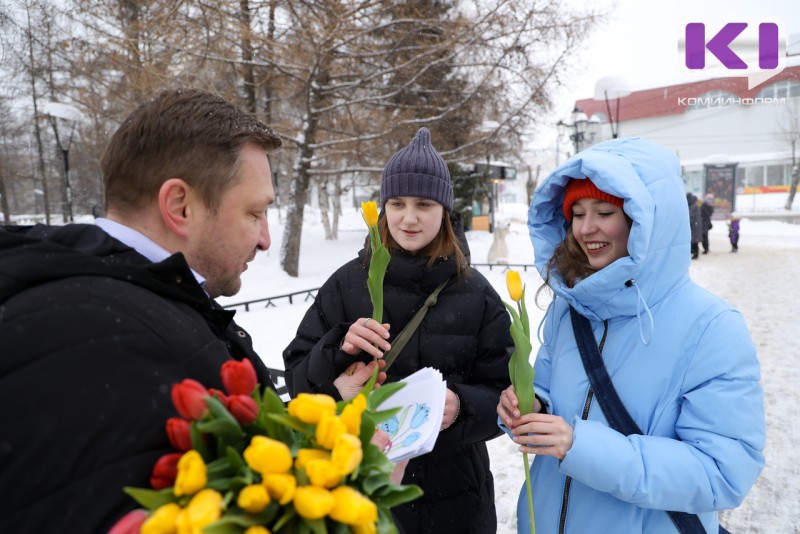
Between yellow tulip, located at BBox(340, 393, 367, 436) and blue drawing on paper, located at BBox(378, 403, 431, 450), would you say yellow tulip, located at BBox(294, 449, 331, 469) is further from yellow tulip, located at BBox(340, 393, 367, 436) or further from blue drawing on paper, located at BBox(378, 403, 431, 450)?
blue drawing on paper, located at BBox(378, 403, 431, 450)

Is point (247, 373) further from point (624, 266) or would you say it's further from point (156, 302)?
point (624, 266)

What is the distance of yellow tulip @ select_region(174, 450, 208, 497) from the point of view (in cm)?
65

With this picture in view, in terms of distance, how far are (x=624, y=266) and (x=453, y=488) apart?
3.64 feet

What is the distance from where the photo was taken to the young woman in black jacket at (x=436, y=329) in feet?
6.51

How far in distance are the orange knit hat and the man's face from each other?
43.8 inches

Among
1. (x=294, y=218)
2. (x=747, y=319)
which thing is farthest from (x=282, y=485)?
(x=294, y=218)

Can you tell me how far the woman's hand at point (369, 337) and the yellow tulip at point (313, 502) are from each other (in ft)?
3.16

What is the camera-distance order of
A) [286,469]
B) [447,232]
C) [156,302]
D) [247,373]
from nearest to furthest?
[286,469] → [247,373] → [156,302] → [447,232]

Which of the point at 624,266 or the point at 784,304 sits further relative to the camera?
the point at 784,304

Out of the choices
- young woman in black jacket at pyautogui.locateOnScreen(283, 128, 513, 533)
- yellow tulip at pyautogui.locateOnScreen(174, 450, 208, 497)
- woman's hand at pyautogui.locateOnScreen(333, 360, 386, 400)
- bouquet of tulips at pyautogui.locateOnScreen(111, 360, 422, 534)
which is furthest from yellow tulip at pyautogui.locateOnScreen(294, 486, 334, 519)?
young woman in black jacket at pyautogui.locateOnScreen(283, 128, 513, 533)

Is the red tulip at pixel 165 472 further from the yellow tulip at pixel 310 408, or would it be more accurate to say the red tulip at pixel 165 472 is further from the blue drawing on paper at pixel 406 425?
the blue drawing on paper at pixel 406 425

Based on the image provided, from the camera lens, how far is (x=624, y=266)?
62.2 inches

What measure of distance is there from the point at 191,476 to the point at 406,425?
961mm

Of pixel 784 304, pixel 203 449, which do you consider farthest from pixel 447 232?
pixel 784 304
